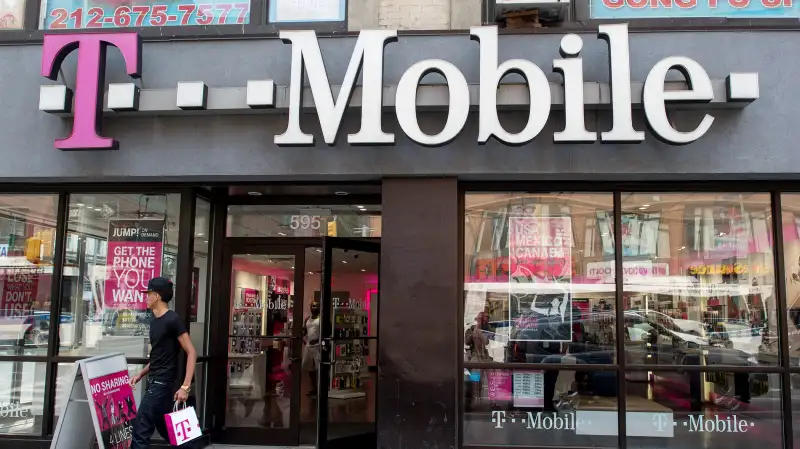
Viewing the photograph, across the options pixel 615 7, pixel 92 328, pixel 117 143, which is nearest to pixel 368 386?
pixel 92 328

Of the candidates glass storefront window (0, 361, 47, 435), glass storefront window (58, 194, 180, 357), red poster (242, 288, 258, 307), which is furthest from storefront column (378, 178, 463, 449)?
glass storefront window (0, 361, 47, 435)

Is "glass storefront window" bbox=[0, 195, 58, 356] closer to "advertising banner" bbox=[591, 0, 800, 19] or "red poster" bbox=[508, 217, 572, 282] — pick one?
"red poster" bbox=[508, 217, 572, 282]

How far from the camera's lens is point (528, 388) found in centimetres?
644

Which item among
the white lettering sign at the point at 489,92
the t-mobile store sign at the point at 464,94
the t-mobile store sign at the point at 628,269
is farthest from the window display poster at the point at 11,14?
the t-mobile store sign at the point at 628,269

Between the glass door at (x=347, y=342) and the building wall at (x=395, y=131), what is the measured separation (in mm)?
1378

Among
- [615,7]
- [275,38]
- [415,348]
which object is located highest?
[615,7]

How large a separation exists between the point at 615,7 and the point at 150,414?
5.80m

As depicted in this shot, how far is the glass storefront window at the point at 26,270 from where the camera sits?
7.10 meters

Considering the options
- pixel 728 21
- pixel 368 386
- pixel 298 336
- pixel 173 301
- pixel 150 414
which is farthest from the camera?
pixel 368 386

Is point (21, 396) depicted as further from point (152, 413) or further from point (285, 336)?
point (285, 336)

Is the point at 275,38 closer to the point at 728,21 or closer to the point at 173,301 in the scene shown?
the point at 173,301

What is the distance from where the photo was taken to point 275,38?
6.47m

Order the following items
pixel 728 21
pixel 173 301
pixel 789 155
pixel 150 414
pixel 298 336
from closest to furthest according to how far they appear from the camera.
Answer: pixel 150 414 < pixel 789 155 < pixel 728 21 < pixel 173 301 < pixel 298 336

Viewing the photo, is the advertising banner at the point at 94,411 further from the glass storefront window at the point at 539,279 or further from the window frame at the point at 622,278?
the glass storefront window at the point at 539,279
